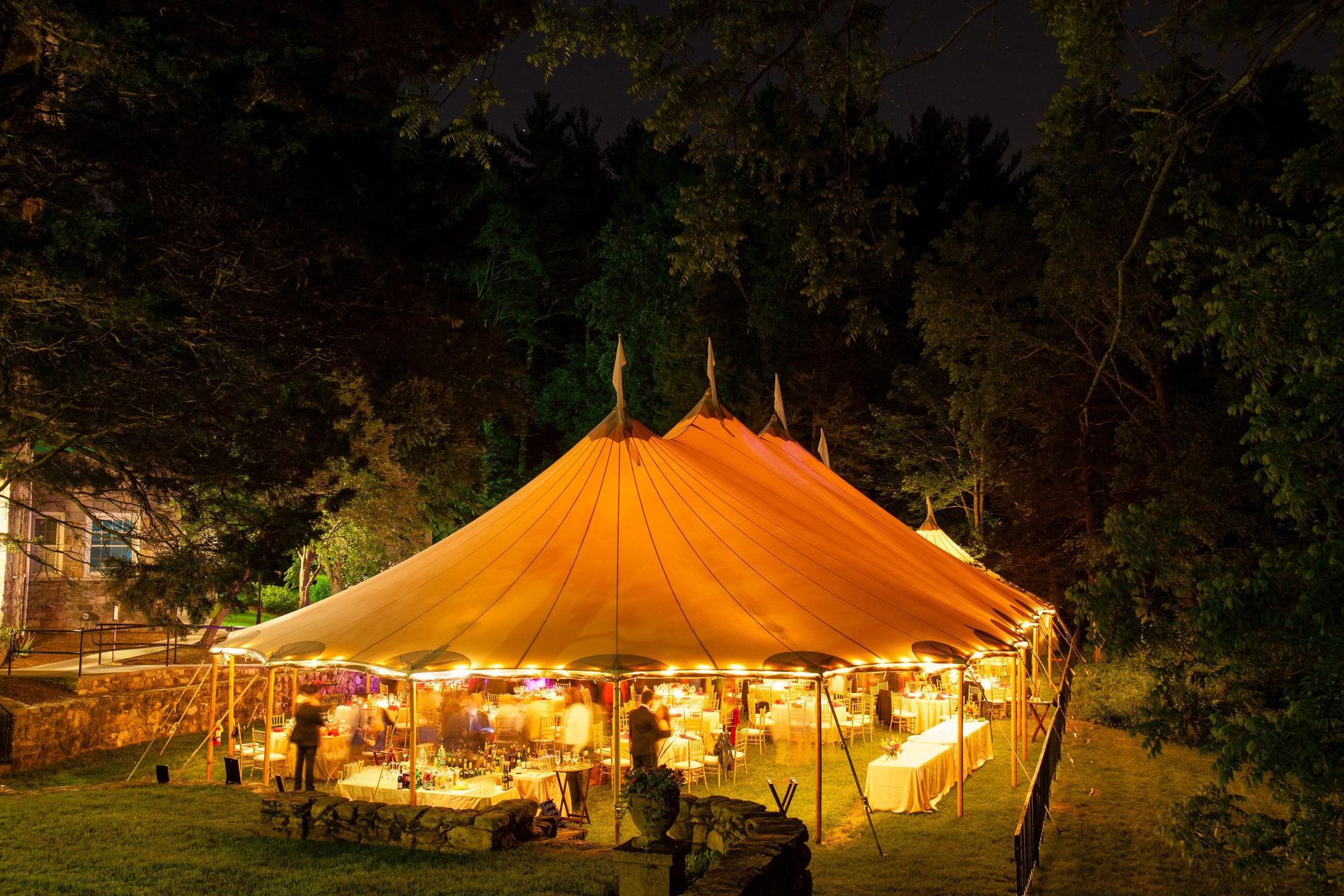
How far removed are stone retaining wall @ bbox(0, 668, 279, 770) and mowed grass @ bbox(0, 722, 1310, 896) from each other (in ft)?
1.28

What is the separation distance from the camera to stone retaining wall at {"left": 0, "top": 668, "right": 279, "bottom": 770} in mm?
10992

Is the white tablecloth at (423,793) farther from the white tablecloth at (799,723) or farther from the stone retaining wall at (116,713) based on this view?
the white tablecloth at (799,723)

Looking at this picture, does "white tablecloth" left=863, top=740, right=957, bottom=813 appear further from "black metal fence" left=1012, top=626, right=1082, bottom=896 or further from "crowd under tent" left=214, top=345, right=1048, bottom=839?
"crowd under tent" left=214, top=345, right=1048, bottom=839

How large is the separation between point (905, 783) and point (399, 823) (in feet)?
14.5

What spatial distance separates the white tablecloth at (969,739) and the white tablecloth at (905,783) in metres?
0.55

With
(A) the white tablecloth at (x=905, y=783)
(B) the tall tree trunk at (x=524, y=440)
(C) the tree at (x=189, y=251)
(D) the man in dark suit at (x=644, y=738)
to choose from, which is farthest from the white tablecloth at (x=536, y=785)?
(B) the tall tree trunk at (x=524, y=440)

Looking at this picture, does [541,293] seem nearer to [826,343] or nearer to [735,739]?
[826,343]

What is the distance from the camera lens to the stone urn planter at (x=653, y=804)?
6.47 m

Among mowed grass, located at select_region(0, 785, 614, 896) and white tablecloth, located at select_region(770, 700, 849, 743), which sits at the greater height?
white tablecloth, located at select_region(770, 700, 849, 743)

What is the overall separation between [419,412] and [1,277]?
9.23m

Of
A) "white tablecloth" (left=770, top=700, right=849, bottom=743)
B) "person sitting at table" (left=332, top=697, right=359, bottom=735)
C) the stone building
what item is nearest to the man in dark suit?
"white tablecloth" (left=770, top=700, right=849, bottom=743)

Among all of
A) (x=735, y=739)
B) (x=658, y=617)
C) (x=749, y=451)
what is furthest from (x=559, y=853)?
(x=749, y=451)

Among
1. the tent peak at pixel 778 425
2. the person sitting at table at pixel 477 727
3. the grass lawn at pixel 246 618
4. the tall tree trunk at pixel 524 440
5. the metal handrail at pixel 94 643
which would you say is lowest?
the person sitting at table at pixel 477 727

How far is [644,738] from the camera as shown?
31.6 feet
